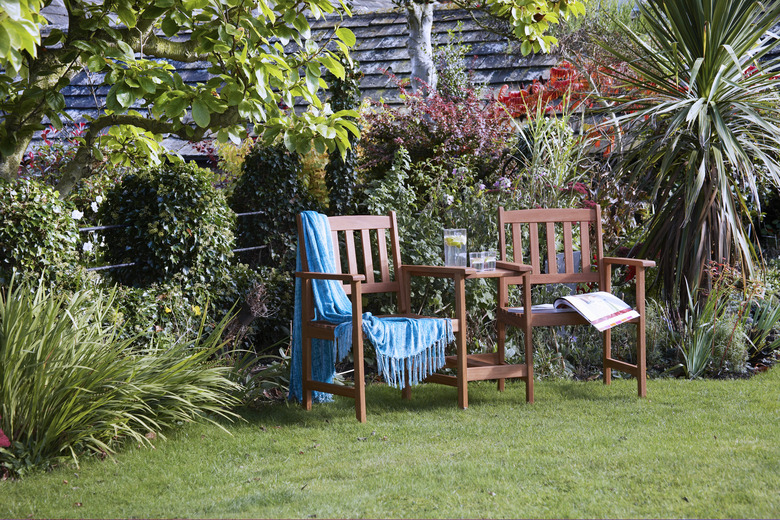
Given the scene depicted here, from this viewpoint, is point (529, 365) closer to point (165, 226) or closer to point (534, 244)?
point (534, 244)

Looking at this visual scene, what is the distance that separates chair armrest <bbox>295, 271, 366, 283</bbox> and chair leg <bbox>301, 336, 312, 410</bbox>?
1.11 ft

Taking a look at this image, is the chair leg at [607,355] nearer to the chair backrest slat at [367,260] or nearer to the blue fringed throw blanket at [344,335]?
the blue fringed throw blanket at [344,335]

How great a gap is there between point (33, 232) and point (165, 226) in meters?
0.82

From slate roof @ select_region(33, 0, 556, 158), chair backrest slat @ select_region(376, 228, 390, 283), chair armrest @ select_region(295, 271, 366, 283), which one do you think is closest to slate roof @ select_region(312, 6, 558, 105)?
slate roof @ select_region(33, 0, 556, 158)

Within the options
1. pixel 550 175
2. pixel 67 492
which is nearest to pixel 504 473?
pixel 67 492

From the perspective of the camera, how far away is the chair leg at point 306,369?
13.3ft

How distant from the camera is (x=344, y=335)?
3.80 meters

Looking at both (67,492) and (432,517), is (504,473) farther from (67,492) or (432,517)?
(67,492)

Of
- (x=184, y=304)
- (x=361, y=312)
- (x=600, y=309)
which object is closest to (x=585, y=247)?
(x=600, y=309)

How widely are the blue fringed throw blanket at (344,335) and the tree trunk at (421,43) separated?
2905mm

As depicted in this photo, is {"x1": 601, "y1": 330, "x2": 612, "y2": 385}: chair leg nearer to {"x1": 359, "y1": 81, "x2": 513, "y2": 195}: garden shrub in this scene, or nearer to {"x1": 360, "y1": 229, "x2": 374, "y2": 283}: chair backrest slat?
{"x1": 360, "y1": 229, "x2": 374, "y2": 283}: chair backrest slat

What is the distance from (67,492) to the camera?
2.87 meters

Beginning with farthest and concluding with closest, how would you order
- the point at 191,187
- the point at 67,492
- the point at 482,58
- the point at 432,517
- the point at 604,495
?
the point at 482,58 < the point at 191,187 < the point at 67,492 < the point at 604,495 < the point at 432,517

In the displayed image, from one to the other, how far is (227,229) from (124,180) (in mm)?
688
